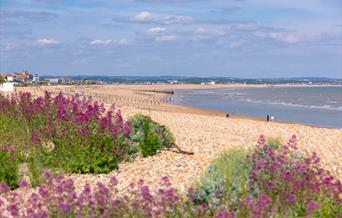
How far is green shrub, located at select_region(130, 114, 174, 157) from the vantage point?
39.6 feet

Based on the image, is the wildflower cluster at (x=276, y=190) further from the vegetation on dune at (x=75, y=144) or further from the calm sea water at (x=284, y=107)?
the calm sea water at (x=284, y=107)

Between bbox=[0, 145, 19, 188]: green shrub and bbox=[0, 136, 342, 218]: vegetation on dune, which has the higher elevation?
bbox=[0, 136, 342, 218]: vegetation on dune

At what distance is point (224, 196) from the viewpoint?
21.6 ft

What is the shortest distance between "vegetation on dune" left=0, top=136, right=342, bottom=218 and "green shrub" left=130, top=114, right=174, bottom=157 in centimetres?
438

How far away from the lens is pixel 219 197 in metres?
6.34

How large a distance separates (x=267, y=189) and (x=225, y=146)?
7.34 metres

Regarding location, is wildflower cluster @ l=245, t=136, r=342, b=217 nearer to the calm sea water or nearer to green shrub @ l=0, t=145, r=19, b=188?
green shrub @ l=0, t=145, r=19, b=188

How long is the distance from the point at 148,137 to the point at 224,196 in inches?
228

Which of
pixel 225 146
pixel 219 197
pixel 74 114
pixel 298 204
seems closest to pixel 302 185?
pixel 298 204

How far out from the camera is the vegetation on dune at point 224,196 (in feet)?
17.4

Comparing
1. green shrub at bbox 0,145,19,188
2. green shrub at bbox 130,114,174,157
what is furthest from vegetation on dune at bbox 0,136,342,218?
green shrub at bbox 130,114,174,157

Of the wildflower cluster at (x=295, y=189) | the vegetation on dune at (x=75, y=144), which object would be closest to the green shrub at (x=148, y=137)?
the vegetation on dune at (x=75, y=144)

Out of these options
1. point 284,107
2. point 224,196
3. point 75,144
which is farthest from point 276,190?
point 284,107

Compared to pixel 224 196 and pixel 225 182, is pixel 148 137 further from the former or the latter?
A: pixel 224 196
